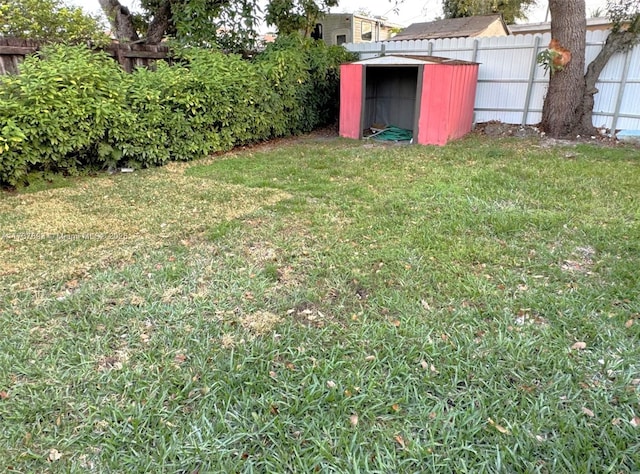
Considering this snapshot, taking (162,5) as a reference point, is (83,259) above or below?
below

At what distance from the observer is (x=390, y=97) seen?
32.3ft

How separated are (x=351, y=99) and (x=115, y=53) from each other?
13.9ft

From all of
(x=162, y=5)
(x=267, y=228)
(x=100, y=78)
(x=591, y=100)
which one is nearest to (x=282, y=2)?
(x=162, y=5)

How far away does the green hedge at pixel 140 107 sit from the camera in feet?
16.0

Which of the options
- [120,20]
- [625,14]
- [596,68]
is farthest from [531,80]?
[120,20]

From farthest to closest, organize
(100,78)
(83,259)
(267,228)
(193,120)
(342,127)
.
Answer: (342,127) < (193,120) < (100,78) < (267,228) < (83,259)

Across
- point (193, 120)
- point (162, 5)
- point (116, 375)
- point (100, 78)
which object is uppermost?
point (162, 5)

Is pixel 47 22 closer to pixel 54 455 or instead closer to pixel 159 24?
pixel 159 24

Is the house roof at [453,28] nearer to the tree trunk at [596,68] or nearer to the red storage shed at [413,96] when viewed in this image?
the red storage shed at [413,96]

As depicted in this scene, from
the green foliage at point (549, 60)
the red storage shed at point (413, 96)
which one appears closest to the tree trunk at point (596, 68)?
the green foliage at point (549, 60)

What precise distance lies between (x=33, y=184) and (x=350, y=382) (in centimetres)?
491

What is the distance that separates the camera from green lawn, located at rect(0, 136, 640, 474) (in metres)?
A: 1.70

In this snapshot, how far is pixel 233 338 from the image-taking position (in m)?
2.36

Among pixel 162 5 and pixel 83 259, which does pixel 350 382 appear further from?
pixel 162 5
